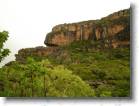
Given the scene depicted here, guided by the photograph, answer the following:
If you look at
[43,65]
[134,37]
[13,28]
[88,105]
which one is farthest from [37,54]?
[134,37]

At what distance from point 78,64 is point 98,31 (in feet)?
0.81

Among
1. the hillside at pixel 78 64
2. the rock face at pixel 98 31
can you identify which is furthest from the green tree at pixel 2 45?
the rock face at pixel 98 31

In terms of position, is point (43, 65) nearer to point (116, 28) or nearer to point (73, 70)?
point (73, 70)

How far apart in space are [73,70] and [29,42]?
35 centimetres

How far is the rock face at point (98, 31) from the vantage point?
2.13 m

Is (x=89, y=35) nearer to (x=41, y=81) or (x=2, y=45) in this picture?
(x=41, y=81)

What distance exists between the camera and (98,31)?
7.14 feet

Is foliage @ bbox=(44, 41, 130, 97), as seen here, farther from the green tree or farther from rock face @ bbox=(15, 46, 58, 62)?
the green tree

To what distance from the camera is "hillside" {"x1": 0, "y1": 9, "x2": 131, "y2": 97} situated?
2123 mm

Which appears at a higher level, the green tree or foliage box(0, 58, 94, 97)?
the green tree

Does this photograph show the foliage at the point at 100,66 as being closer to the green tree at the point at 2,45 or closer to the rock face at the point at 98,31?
the rock face at the point at 98,31

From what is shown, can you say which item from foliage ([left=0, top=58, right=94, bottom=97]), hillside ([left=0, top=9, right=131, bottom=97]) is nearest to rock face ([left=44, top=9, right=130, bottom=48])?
hillside ([left=0, top=9, right=131, bottom=97])

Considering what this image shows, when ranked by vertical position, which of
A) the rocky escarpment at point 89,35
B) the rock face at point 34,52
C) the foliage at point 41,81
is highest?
the rocky escarpment at point 89,35

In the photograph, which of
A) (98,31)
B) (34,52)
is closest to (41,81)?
(34,52)
